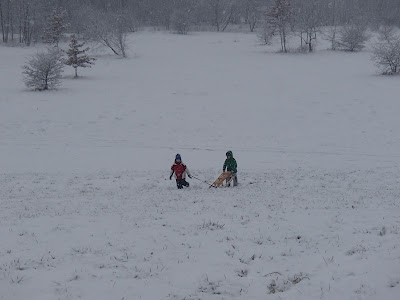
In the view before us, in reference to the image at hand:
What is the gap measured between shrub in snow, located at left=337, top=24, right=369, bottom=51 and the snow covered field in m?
17.2

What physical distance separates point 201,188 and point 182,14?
217 feet

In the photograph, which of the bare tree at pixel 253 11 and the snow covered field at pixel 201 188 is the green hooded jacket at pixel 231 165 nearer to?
the snow covered field at pixel 201 188

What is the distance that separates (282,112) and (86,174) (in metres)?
17.1

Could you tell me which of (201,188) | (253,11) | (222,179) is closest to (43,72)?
(201,188)

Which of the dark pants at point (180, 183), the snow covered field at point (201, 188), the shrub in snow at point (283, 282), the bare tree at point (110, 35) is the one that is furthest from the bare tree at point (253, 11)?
the shrub in snow at point (283, 282)

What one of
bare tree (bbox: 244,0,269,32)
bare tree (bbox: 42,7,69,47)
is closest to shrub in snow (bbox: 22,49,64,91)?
bare tree (bbox: 42,7,69,47)

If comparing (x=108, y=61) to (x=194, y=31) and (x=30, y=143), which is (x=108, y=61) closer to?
(x=30, y=143)

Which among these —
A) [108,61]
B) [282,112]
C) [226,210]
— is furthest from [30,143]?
[108,61]

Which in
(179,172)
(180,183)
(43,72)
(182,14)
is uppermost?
(182,14)

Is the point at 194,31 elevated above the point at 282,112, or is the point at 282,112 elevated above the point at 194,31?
the point at 194,31

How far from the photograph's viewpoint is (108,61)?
5112 cm

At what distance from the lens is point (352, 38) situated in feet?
186

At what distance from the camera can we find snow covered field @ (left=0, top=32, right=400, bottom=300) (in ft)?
23.3

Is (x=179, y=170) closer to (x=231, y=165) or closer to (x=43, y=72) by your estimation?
(x=231, y=165)
